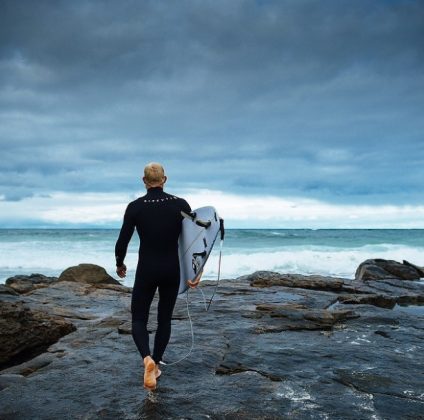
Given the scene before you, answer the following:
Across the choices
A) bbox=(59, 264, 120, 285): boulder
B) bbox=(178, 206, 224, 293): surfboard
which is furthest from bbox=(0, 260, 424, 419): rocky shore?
bbox=(59, 264, 120, 285): boulder

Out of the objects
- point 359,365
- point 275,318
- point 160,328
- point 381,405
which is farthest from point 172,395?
point 275,318

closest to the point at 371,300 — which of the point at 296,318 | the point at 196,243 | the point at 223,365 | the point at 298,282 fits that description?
the point at 298,282

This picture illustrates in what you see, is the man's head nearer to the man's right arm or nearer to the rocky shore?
the man's right arm

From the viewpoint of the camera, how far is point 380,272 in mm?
18359

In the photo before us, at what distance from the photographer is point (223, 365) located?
593 centimetres

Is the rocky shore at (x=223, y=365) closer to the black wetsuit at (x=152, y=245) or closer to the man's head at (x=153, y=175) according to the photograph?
the black wetsuit at (x=152, y=245)

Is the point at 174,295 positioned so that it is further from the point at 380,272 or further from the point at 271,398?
the point at 380,272

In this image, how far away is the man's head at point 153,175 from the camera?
17.1 feet

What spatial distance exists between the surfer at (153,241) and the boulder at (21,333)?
236cm

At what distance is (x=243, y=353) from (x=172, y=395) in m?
1.95

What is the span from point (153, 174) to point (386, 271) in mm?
16549

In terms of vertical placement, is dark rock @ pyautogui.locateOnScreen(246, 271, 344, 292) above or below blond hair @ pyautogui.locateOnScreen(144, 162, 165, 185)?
below

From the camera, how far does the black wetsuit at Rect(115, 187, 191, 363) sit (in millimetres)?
5102

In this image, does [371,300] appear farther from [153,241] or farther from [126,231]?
[126,231]
